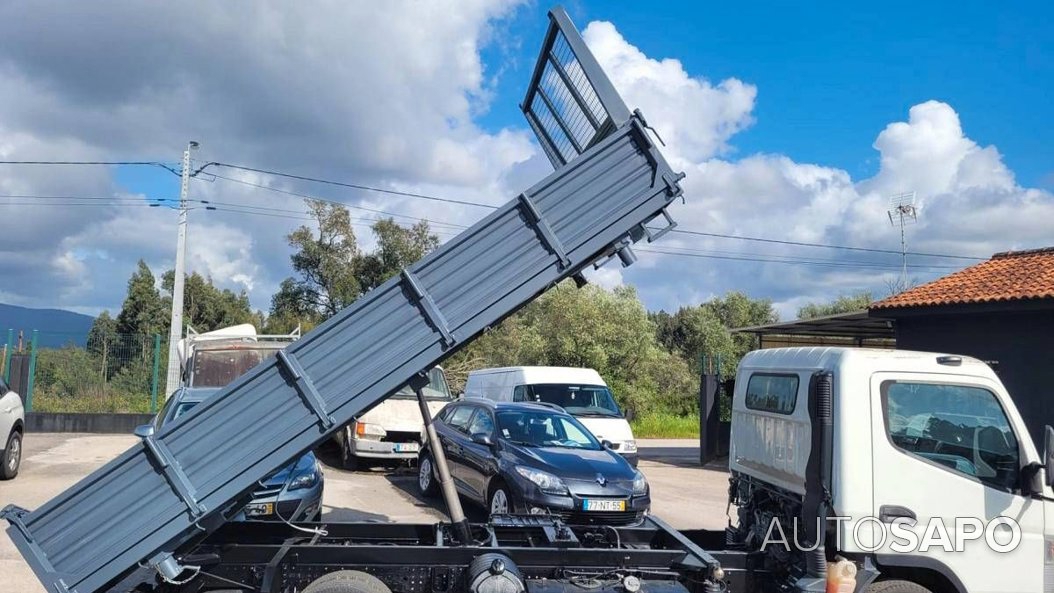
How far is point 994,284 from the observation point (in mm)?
15258

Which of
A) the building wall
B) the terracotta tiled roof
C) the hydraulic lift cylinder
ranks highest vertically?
the terracotta tiled roof

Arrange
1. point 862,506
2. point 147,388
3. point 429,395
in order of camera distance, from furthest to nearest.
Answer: point 147,388
point 429,395
point 862,506

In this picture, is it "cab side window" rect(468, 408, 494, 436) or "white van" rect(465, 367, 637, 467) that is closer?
"cab side window" rect(468, 408, 494, 436)

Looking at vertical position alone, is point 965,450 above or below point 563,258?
below

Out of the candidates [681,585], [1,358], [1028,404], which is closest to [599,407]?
[1028,404]

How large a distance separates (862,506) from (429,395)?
10.8 meters

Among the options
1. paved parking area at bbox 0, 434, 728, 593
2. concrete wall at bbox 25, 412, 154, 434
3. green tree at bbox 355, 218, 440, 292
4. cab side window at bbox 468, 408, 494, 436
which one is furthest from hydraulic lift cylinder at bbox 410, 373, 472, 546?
green tree at bbox 355, 218, 440, 292

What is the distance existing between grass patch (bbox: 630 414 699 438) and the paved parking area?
781 centimetres

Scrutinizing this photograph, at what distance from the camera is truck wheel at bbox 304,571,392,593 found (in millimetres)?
4352

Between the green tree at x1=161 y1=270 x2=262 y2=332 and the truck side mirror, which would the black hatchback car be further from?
the green tree at x1=161 y1=270 x2=262 y2=332

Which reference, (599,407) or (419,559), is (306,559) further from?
(599,407)

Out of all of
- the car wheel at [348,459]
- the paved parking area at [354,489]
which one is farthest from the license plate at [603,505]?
the car wheel at [348,459]

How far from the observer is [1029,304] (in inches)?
529

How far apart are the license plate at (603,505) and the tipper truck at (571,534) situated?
9.24 ft
